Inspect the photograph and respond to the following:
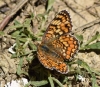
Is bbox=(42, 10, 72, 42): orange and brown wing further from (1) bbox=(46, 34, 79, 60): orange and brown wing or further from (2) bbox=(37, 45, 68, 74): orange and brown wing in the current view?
(2) bbox=(37, 45, 68, 74): orange and brown wing

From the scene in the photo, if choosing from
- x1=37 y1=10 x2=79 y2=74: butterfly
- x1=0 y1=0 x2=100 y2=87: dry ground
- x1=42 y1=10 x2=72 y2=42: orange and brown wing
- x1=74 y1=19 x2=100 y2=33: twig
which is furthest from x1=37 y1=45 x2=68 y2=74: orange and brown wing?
x1=74 y1=19 x2=100 y2=33: twig

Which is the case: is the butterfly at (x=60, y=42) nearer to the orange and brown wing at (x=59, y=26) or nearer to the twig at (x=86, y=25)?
the orange and brown wing at (x=59, y=26)

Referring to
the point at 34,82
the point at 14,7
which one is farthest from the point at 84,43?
the point at 14,7

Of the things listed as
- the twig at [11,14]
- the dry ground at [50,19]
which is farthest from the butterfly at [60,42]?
the twig at [11,14]

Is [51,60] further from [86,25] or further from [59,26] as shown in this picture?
[86,25]

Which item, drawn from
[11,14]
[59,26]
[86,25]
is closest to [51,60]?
[59,26]

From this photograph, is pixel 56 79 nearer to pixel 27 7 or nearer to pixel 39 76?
pixel 39 76

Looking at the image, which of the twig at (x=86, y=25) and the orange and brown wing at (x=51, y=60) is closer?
the orange and brown wing at (x=51, y=60)
